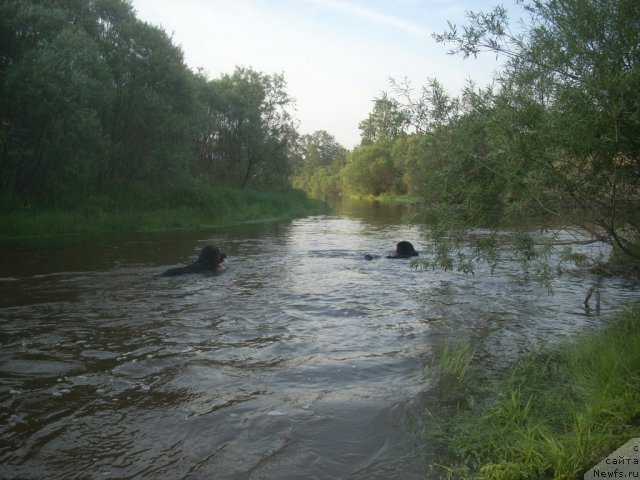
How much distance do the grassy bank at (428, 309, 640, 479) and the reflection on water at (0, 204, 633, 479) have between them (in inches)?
22.9

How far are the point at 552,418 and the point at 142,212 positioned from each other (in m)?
22.5

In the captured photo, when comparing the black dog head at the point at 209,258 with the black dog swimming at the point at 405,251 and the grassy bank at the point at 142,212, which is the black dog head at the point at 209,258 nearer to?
the black dog swimming at the point at 405,251

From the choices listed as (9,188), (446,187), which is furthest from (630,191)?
(9,188)

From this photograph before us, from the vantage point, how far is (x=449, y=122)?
7945 millimetres

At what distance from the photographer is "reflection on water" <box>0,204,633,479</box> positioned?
4.36 metres

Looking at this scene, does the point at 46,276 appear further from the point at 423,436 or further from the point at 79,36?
the point at 79,36

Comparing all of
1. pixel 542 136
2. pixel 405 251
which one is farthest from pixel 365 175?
pixel 542 136

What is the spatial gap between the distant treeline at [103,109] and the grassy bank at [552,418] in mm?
19020

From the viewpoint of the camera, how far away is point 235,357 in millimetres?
6938

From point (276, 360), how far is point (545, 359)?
12.1 ft

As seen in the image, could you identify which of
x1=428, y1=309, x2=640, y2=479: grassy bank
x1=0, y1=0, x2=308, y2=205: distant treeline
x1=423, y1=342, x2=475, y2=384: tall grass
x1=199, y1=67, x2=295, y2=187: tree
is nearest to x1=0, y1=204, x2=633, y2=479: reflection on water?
x1=423, y1=342, x2=475, y2=384: tall grass

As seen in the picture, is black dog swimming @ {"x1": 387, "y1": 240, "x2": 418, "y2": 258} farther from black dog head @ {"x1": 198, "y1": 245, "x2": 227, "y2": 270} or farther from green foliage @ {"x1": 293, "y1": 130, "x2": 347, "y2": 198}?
green foliage @ {"x1": 293, "y1": 130, "x2": 347, "y2": 198}

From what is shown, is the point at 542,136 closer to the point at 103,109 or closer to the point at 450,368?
the point at 450,368

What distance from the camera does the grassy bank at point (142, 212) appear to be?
18672 mm
